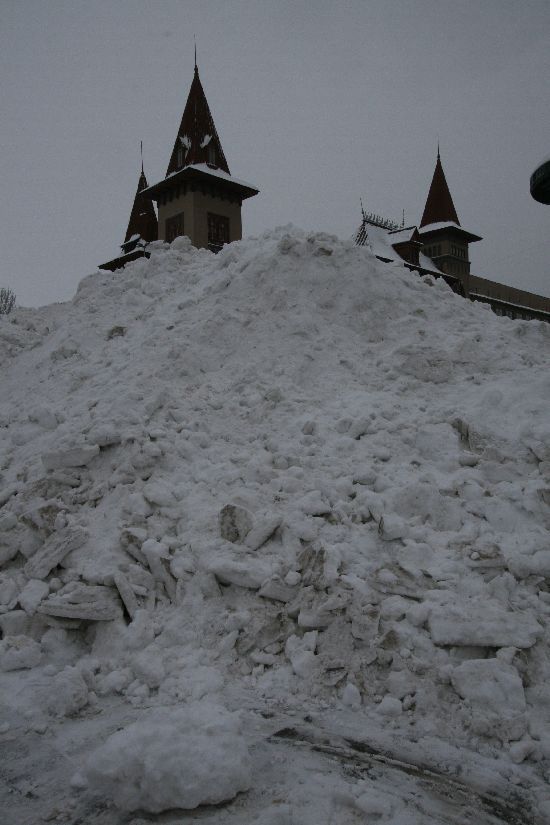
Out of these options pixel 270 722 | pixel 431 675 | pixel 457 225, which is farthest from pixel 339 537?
pixel 457 225

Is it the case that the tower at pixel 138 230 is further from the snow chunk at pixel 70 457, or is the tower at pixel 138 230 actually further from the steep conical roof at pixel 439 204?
the snow chunk at pixel 70 457

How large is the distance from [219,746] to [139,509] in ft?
9.55

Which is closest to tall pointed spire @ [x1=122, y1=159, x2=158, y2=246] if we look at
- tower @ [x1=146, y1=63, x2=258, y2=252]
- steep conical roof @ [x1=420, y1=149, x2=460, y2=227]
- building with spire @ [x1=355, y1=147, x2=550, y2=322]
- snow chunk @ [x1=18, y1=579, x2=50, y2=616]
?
tower @ [x1=146, y1=63, x2=258, y2=252]

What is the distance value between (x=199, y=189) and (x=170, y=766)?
28.4 m

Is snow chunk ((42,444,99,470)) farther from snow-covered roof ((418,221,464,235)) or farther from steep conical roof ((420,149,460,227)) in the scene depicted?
steep conical roof ((420,149,460,227))

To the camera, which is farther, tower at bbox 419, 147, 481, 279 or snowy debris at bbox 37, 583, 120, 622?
tower at bbox 419, 147, 481, 279

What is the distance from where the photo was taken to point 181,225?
1110 inches

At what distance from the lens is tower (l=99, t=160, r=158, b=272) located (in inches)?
1296

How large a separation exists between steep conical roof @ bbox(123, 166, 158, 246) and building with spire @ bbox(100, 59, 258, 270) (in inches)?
109

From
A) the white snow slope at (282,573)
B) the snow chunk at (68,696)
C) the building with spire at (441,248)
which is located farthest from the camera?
the building with spire at (441,248)

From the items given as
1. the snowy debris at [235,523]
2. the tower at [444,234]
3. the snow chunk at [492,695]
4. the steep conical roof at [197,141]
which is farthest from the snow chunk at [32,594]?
the tower at [444,234]

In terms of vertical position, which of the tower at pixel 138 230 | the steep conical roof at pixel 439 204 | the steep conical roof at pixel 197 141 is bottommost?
the tower at pixel 138 230

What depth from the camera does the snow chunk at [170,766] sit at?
2867mm

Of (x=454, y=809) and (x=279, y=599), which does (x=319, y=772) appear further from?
(x=279, y=599)
